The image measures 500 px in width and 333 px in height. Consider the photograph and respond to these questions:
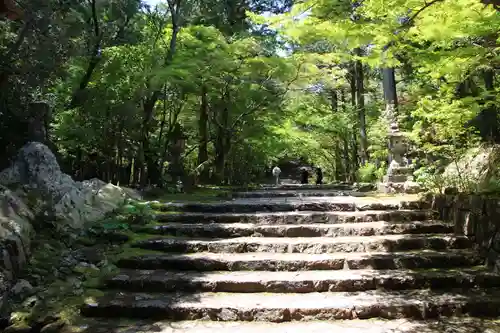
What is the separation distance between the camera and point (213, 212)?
303 inches

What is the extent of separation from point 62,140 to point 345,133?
12.0m

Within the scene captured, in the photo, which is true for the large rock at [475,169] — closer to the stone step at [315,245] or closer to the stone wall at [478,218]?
the stone wall at [478,218]

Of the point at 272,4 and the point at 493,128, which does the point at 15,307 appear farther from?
the point at 272,4

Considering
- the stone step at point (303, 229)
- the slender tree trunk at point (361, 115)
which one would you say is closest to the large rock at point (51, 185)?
the stone step at point (303, 229)

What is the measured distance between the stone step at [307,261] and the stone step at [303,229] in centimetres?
72

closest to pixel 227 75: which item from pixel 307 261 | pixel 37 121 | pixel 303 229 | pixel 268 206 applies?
pixel 268 206

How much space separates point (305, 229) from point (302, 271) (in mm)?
1149

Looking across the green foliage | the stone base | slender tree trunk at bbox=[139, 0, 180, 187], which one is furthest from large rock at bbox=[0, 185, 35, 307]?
the stone base

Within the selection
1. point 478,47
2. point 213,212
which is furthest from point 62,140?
point 478,47

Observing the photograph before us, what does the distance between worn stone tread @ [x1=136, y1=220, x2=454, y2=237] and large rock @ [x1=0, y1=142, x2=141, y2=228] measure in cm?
93

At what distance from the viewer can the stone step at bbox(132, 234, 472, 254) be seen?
5941 mm

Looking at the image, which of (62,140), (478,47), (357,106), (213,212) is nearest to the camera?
(478,47)

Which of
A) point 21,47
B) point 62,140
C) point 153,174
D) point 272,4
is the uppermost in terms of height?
point 272,4

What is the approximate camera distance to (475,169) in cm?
721
